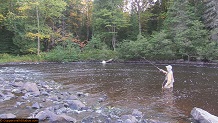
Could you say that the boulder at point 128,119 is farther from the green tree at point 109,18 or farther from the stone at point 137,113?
the green tree at point 109,18

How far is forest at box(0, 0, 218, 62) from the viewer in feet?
95.6

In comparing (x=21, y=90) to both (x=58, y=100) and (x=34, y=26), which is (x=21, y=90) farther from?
(x=34, y=26)

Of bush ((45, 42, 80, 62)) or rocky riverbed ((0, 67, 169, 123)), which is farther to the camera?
bush ((45, 42, 80, 62))

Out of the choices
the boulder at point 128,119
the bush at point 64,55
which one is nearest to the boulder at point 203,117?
the boulder at point 128,119

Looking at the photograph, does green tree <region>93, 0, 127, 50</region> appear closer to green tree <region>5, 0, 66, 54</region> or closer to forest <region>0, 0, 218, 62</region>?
forest <region>0, 0, 218, 62</region>

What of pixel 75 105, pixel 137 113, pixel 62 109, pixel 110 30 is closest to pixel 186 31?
pixel 110 30

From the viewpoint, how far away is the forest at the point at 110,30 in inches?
1147

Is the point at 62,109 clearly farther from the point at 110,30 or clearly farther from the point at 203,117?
the point at 110,30

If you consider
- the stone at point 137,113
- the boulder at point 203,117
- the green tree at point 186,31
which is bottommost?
the stone at point 137,113

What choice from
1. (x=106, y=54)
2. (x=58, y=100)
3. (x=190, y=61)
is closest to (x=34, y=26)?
(x=106, y=54)

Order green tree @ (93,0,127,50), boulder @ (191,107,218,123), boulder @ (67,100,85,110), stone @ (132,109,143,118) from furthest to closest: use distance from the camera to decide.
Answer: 1. green tree @ (93,0,127,50)
2. boulder @ (67,100,85,110)
3. stone @ (132,109,143,118)
4. boulder @ (191,107,218,123)

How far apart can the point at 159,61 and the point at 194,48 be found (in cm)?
445

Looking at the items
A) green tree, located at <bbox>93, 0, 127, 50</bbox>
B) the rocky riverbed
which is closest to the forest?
green tree, located at <bbox>93, 0, 127, 50</bbox>

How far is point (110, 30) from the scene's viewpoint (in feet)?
132
